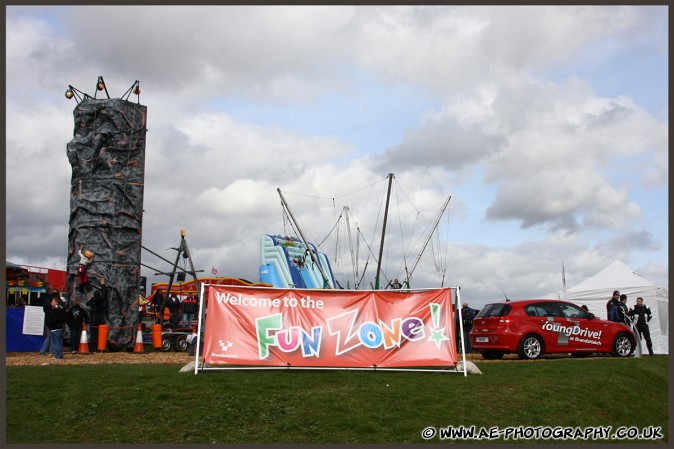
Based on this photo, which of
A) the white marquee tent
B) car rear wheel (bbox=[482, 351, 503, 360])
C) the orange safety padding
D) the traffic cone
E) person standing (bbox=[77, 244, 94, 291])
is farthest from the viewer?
the white marquee tent

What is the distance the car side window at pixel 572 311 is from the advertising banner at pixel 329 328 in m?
6.58

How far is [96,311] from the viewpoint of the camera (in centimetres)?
2083

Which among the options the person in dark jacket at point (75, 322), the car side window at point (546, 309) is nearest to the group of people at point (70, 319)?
the person in dark jacket at point (75, 322)

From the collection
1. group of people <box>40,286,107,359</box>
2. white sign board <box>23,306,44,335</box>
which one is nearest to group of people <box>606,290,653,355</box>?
group of people <box>40,286,107,359</box>

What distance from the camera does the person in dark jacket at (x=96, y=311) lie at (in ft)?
66.5

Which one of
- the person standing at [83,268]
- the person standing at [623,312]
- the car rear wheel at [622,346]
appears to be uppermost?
the person standing at [83,268]

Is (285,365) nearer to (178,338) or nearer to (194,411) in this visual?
(194,411)

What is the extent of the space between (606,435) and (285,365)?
5.68m

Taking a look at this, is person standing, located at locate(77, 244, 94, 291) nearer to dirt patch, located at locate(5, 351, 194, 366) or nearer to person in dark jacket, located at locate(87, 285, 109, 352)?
person in dark jacket, located at locate(87, 285, 109, 352)

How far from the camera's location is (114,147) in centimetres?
2269

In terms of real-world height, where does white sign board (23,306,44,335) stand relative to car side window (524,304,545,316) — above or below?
below

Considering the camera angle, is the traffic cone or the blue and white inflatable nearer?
the traffic cone

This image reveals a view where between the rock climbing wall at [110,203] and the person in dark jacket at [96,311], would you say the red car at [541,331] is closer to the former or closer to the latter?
the person in dark jacket at [96,311]

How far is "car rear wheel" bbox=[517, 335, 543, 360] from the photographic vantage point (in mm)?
17812
